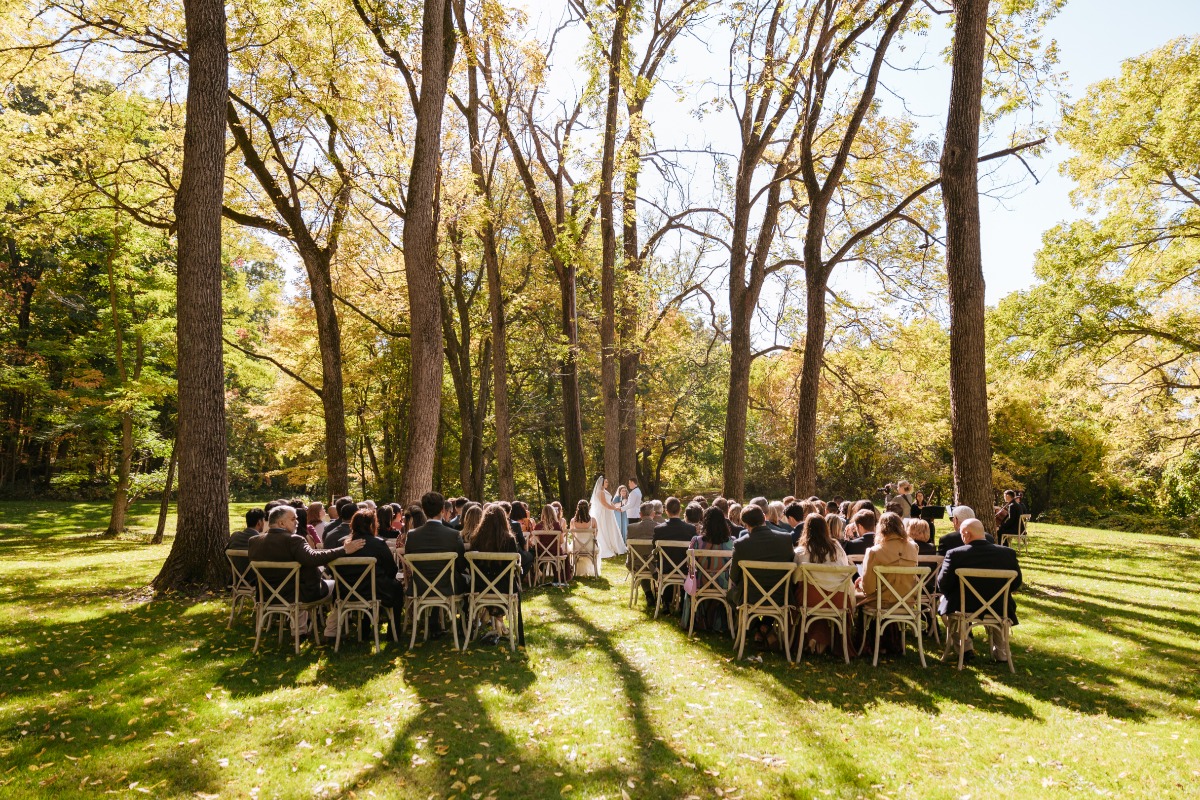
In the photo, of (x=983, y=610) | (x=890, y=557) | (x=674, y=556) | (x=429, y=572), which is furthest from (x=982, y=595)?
(x=429, y=572)

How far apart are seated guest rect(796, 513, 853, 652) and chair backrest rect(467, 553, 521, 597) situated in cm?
306

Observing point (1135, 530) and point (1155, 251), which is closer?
point (1155, 251)

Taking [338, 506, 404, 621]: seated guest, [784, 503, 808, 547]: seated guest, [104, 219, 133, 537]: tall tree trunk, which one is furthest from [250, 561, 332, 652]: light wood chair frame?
[104, 219, 133, 537]: tall tree trunk

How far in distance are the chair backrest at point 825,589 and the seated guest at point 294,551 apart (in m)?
4.67

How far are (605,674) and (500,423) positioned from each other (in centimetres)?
1244

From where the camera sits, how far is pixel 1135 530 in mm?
25641

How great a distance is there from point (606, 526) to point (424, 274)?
283 inches

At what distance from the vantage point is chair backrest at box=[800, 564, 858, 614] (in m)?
6.60

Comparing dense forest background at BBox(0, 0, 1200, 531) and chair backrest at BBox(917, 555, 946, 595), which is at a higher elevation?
dense forest background at BBox(0, 0, 1200, 531)

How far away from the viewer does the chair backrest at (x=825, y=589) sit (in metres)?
6.60

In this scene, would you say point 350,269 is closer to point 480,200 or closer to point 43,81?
point 480,200

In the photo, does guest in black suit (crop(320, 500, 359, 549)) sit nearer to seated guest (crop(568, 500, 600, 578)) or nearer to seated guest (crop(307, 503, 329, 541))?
seated guest (crop(307, 503, 329, 541))

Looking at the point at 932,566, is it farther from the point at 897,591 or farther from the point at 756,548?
the point at 756,548

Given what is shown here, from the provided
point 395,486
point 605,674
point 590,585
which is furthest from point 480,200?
point 395,486
